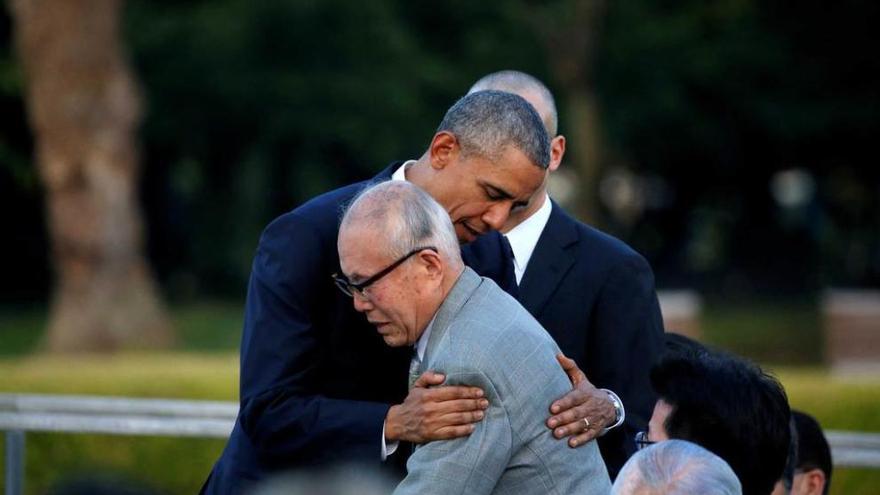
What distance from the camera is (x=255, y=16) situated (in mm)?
25156

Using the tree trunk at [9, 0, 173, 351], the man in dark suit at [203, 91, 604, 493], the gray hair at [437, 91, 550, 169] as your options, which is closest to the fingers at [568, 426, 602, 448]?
the man in dark suit at [203, 91, 604, 493]

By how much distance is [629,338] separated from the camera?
4.25 meters

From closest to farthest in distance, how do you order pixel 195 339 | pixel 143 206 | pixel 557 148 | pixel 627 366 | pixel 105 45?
pixel 627 366 → pixel 557 148 → pixel 105 45 → pixel 195 339 → pixel 143 206

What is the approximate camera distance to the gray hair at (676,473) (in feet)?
8.91

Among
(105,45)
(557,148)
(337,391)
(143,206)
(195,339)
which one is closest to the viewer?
(337,391)

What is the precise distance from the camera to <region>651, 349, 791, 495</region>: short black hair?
10.3 ft

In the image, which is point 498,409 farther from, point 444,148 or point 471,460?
point 444,148

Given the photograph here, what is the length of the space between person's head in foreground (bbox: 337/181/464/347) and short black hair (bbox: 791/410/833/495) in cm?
167

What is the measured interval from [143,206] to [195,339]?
27.2 feet

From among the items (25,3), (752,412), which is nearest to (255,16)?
(25,3)

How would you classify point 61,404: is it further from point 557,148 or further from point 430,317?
point 430,317

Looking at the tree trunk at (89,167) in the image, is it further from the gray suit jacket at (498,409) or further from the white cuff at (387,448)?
the gray suit jacket at (498,409)

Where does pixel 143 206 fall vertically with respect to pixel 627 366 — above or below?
below

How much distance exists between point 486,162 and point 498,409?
2.34 ft
